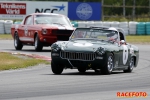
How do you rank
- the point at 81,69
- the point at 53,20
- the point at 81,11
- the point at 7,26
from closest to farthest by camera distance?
the point at 81,69 → the point at 53,20 → the point at 7,26 → the point at 81,11

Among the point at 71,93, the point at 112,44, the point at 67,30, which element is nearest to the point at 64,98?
the point at 71,93

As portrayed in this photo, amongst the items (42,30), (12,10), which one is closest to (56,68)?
(42,30)

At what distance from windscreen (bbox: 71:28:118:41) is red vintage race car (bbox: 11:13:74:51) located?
8413 millimetres

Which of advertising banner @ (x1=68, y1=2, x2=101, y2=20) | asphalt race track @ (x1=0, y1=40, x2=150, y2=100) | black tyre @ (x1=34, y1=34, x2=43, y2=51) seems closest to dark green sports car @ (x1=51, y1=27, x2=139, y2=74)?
asphalt race track @ (x1=0, y1=40, x2=150, y2=100)

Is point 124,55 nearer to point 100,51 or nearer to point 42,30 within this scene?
point 100,51

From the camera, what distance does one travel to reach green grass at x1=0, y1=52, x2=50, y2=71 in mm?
17469

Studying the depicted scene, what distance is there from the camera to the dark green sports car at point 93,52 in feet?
48.0

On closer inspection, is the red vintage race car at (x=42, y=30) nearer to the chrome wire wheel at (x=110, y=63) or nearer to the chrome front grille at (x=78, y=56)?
the chrome wire wheel at (x=110, y=63)

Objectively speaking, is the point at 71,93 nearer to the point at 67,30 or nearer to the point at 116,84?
the point at 116,84

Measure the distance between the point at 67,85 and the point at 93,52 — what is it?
2385mm

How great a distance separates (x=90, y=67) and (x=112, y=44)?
1.16 meters

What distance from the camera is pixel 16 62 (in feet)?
60.8

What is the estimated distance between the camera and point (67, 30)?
2467 centimetres

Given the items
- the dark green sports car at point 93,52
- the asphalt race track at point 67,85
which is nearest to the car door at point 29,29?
the asphalt race track at point 67,85
